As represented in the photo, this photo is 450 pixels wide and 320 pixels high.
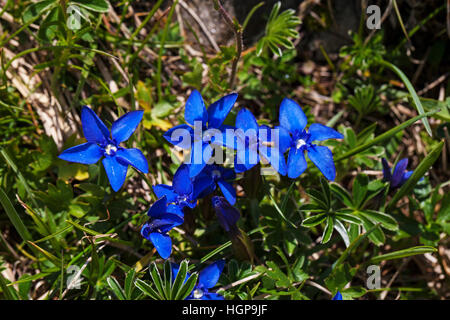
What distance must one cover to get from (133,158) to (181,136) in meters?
0.24

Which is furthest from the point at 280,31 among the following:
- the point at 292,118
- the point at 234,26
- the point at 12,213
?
the point at 12,213

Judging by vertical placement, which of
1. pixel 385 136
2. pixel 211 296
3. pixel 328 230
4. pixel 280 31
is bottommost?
pixel 211 296

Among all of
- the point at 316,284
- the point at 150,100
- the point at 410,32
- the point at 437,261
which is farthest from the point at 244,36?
the point at 437,261

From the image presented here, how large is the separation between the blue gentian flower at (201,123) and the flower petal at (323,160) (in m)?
0.44

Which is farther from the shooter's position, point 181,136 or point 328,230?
point 328,230

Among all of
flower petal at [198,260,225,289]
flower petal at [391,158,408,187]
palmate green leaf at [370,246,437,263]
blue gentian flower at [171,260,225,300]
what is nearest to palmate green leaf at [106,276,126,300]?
blue gentian flower at [171,260,225,300]

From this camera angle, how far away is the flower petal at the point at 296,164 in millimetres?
2179

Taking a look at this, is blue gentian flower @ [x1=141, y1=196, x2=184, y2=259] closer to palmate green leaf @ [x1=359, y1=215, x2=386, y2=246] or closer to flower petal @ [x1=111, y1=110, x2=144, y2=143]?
flower petal @ [x1=111, y1=110, x2=144, y2=143]

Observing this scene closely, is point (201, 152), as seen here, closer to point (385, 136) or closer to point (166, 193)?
point (166, 193)

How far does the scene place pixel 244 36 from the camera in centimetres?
334

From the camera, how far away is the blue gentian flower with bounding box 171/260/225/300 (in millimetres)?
2330

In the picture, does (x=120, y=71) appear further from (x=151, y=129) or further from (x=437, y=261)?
(x=437, y=261)

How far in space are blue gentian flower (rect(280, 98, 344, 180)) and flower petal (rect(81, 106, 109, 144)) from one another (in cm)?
85

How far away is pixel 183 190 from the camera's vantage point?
88.7 inches
